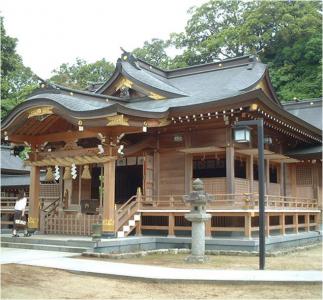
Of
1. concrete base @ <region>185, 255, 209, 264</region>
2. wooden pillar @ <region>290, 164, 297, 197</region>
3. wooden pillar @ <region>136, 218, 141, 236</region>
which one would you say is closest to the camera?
concrete base @ <region>185, 255, 209, 264</region>

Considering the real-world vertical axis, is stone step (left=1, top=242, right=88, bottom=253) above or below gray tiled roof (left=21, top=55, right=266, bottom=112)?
below

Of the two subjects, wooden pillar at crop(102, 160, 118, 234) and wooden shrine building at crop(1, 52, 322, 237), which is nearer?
wooden pillar at crop(102, 160, 118, 234)

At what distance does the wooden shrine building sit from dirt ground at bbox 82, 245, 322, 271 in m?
1.51

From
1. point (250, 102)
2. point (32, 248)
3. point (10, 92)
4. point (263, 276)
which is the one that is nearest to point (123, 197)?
point (32, 248)

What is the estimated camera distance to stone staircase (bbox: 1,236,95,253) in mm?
13711

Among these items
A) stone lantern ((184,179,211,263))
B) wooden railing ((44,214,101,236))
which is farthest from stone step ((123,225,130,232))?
stone lantern ((184,179,211,263))

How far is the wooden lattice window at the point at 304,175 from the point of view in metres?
22.1

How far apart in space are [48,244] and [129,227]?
2864mm

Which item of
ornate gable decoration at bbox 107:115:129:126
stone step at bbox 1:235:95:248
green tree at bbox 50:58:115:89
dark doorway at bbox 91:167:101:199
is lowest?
stone step at bbox 1:235:95:248

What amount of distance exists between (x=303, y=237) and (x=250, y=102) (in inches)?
287

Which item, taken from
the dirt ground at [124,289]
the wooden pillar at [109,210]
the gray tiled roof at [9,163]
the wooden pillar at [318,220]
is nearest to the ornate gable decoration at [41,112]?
the wooden pillar at [109,210]

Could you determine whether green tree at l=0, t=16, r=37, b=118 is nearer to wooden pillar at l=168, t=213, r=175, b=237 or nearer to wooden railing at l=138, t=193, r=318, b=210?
wooden railing at l=138, t=193, r=318, b=210

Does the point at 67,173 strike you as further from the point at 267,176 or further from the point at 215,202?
the point at 267,176

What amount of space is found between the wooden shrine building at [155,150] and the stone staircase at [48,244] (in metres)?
1.26
